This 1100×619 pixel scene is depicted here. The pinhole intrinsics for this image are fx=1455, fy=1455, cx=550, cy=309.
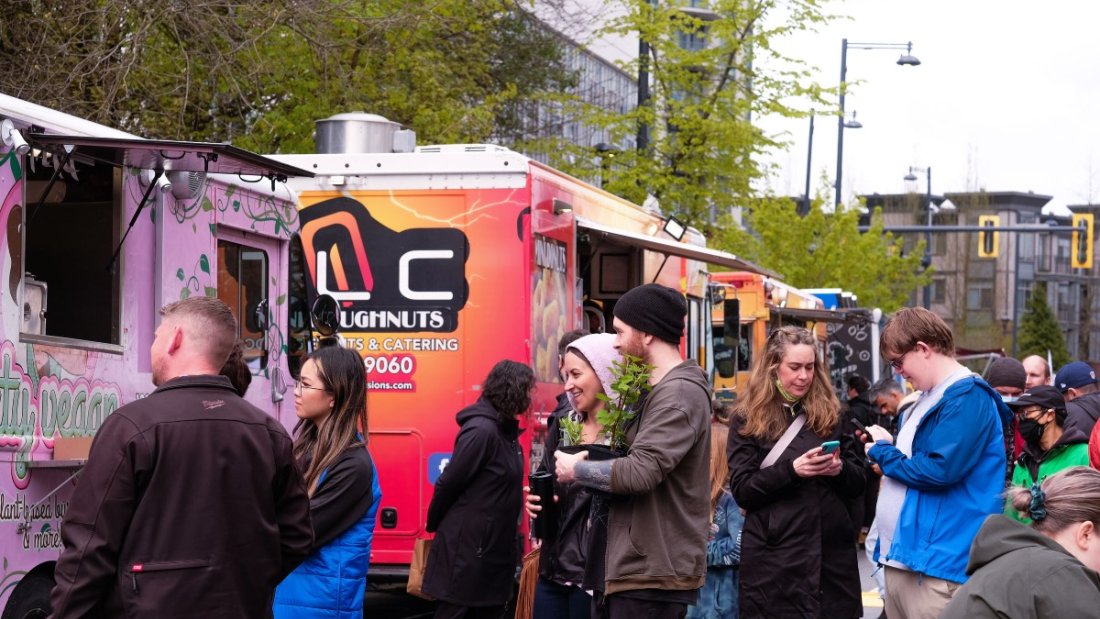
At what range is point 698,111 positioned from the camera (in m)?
20.9

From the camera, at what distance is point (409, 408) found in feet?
31.8

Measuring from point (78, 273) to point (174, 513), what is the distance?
8.87 feet

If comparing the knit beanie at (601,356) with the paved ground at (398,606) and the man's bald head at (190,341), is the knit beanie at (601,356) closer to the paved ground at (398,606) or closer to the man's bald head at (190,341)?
the man's bald head at (190,341)

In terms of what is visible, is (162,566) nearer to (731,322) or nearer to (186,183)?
(186,183)

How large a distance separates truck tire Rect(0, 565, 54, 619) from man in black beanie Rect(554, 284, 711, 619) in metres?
2.27

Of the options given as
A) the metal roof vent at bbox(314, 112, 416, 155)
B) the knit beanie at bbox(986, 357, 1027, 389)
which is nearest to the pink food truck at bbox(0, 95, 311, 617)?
the metal roof vent at bbox(314, 112, 416, 155)

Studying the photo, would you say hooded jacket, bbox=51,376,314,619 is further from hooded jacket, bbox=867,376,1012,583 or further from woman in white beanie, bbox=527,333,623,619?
hooded jacket, bbox=867,376,1012,583

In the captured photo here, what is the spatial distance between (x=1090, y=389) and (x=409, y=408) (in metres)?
5.63

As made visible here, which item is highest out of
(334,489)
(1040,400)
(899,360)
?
(899,360)

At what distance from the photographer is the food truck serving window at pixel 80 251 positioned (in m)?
6.37

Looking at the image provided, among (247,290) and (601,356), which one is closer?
(601,356)

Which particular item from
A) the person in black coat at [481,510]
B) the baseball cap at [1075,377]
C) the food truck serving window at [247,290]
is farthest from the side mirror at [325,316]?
the baseball cap at [1075,377]

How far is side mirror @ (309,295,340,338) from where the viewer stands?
9172mm

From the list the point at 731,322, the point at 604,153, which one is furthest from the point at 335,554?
the point at 604,153
